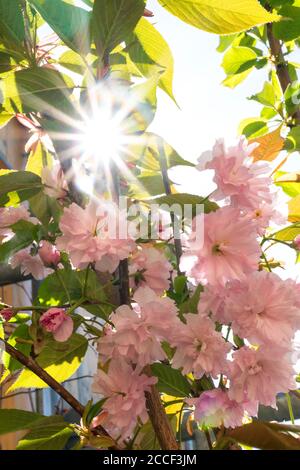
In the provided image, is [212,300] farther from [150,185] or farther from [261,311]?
[150,185]

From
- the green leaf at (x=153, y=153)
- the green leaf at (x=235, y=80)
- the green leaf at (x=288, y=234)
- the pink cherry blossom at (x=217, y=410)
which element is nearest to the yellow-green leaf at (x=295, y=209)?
the green leaf at (x=288, y=234)

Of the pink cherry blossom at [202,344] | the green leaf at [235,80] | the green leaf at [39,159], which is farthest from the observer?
the green leaf at [235,80]

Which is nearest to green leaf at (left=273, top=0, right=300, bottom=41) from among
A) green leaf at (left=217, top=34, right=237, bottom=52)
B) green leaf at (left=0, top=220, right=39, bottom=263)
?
green leaf at (left=217, top=34, right=237, bottom=52)

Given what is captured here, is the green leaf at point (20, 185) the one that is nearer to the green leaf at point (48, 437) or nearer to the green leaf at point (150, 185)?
the green leaf at point (150, 185)

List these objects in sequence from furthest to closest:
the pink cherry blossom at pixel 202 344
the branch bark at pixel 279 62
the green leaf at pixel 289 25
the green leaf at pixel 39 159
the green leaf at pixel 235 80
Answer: the green leaf at pixel 235 80 → the branch bark at pixel 279 62 → the green leaf at pixel 289 25 → the green leaf at pixel 39 159 → the pink cherry blossom at pixel 202 344

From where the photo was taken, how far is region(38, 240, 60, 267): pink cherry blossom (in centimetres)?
55

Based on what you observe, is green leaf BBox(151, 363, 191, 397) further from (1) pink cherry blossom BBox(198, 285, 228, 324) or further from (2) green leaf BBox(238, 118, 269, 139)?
(2) green leaf BBox(238, 118, 269, 139)

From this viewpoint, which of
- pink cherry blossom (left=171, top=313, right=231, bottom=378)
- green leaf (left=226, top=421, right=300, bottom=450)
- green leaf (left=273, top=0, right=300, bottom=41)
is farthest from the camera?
green leaf (left=273, top=0, right=300, bottom=41)

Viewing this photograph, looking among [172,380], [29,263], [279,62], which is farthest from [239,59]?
[172,380]

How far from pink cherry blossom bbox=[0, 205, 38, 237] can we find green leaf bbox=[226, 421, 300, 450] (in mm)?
346

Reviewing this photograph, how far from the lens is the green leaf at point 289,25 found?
816 millimetres

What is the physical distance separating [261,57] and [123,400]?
0.85 metres

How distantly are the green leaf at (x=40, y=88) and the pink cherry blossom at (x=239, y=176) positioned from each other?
133 millimetres
